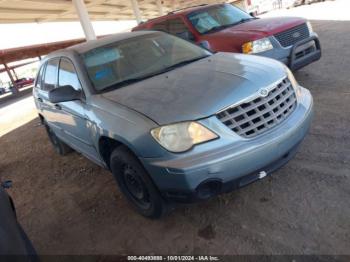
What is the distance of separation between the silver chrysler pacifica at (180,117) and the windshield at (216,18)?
9.41 ft

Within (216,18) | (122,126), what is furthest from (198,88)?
(216,18)

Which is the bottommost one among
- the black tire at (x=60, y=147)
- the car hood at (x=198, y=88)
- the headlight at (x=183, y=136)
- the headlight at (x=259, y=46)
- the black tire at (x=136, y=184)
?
the black tire at (x=60, y=147)

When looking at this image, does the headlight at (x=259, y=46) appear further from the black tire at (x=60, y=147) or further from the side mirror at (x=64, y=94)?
the black tire at (x=60, y=147)

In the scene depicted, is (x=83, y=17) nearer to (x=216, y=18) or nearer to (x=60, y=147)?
(x=216, y=18)

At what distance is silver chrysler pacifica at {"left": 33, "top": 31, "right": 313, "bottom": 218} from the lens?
2451mm

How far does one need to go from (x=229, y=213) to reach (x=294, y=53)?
334 cm

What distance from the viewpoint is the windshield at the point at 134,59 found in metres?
3.41

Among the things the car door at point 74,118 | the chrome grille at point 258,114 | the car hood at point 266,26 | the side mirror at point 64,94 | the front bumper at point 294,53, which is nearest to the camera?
→ the chrome grille at point 258,114

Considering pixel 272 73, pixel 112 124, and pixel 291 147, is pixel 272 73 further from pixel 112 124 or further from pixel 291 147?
pixel 112 124

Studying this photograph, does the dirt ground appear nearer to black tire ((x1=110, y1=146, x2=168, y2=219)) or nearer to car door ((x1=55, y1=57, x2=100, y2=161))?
black tire ((x1=110, y1=146, x2=168, y2=219))

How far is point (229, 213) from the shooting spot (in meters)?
2.95

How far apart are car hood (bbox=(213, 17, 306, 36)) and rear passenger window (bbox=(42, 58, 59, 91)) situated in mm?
3020

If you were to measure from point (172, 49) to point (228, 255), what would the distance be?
242 cm

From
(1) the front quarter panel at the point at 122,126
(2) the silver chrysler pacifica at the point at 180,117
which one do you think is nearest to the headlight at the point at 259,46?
(2) the silver chrysler pacifica at the point at 180,117
